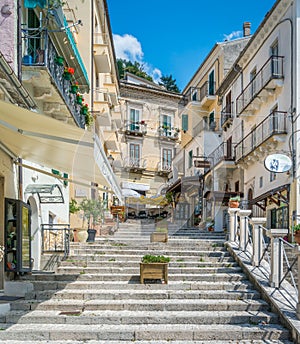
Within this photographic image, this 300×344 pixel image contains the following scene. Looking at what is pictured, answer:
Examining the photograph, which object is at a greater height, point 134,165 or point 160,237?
point 134,165

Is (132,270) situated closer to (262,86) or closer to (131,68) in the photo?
(262,86)

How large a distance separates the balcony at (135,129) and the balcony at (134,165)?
1937 millimetres

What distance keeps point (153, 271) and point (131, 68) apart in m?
41.0

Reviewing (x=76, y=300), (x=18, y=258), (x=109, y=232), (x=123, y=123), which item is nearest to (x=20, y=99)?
(x=18, y=258)

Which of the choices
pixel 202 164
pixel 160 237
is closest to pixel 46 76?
pixel 160 237

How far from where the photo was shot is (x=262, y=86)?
19656mm

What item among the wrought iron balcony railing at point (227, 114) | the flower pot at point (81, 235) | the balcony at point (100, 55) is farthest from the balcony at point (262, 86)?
the flower pot at point (81, 235)

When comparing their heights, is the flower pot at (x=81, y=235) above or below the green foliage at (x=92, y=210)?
below

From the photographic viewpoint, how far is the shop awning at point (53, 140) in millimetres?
6582

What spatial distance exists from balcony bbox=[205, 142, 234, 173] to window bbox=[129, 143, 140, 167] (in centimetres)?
758

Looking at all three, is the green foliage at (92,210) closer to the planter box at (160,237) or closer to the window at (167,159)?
the planter box at (160,237)

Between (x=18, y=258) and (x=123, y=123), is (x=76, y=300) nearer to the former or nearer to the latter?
(x=18, y=258)

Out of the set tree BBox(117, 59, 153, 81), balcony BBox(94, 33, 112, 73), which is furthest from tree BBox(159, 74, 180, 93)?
balcony BBox(94, 33, 112, 73)

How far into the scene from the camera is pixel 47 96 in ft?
38.4
